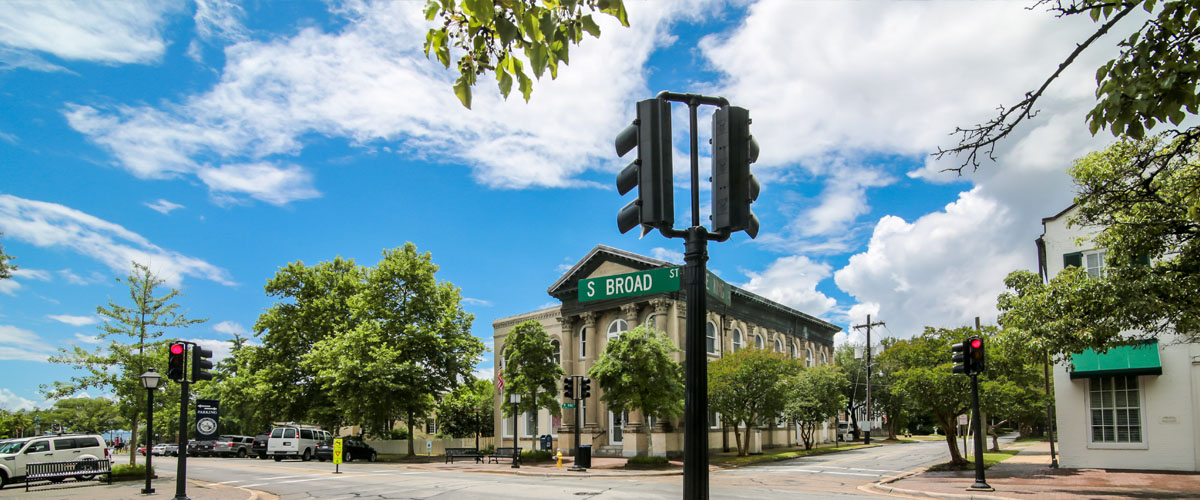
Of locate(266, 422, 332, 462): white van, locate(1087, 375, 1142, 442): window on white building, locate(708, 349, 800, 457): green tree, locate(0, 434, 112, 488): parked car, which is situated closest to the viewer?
locate(1087, 375, 1142, 442): window on white building

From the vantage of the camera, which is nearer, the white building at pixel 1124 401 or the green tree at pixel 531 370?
the white building at pixel 1124 401

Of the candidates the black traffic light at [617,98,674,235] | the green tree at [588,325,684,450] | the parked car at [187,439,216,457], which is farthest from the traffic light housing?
the parked car at [187,439,216,457]

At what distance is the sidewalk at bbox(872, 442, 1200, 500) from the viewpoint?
57.7ft

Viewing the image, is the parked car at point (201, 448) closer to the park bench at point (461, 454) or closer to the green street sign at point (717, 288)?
the park bench at point (461, 454)

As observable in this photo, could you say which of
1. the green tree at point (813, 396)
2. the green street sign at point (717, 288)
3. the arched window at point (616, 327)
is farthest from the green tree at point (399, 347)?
the green street sign at point (717, 288)

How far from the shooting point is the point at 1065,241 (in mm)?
26000

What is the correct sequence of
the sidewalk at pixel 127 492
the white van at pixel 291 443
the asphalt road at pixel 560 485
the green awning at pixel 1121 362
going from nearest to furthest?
the asphalt road at pixel 560 485, the sidewalk at pixel 127 492, the green awning at pixel 1121 362, the white van at pixel 291 443

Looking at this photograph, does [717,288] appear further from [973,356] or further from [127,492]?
[127,492]

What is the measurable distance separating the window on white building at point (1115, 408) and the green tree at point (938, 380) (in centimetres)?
389

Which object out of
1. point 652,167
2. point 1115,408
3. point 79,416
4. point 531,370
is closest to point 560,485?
point 531,370

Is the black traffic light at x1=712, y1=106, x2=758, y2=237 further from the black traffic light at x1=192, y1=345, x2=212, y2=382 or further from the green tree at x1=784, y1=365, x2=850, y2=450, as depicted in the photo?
the green tree at x1=784, y1=365, x2=850, y2=450

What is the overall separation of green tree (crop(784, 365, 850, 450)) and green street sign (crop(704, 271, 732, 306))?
33780 millimetres

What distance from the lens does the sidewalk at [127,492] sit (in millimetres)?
19344

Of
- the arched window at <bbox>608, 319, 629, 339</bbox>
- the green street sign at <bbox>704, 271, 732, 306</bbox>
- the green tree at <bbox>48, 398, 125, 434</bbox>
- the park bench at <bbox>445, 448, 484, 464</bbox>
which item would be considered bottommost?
the green tree at <bbox>48, 398, 125, 434</bbox>
